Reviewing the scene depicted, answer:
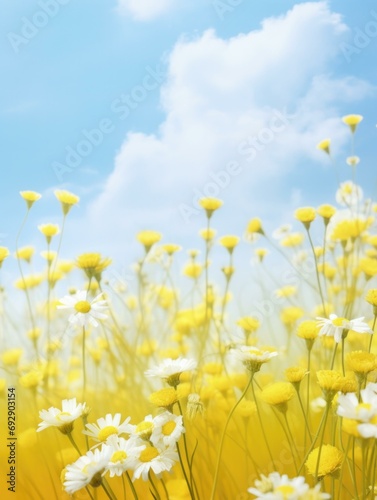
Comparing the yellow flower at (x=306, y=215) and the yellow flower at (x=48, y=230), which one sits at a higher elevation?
the yellow flower at (x=48, y=230)

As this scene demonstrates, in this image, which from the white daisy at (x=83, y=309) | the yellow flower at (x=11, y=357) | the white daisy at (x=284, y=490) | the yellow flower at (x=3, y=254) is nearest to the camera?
the white daisy at (x=284, y=490)

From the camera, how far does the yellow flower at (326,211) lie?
88 cm

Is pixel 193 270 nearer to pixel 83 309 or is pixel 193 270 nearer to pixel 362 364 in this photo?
pixel 83 309

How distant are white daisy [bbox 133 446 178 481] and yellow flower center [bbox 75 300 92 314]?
195mm

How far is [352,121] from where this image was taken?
106 centimetres

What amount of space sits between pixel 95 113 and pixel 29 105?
0.39ft

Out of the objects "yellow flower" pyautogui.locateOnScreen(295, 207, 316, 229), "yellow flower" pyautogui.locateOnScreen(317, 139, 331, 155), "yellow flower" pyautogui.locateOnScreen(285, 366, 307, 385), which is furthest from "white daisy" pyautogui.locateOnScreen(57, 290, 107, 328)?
"yellow flower" pyautogui.locateOnScreen(317, 139, 331, 155)

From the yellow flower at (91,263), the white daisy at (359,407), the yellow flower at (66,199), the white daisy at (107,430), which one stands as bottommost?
the white daisy at (107,430)

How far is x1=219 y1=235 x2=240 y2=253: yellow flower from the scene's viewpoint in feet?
3.24

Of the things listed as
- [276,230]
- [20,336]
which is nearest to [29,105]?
[20,336]

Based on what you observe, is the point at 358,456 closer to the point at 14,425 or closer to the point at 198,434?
the point at 198,434

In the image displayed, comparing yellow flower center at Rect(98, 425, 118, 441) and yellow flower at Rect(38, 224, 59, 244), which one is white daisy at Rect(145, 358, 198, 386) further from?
yellow flower at Rect(38, 224, 59, 244)

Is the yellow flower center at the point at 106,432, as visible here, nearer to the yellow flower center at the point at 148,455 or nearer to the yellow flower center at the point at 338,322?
the yellow flower center at the point at 148,455

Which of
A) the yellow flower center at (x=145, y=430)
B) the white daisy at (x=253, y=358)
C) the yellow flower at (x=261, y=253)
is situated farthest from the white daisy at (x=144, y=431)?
the yellow flower at (x=261, y=253)
